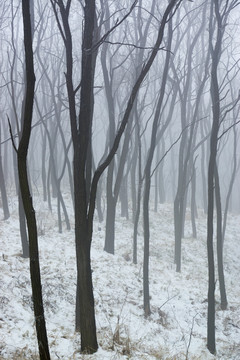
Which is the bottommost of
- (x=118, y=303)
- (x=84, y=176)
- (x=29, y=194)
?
(x=118, y=303)

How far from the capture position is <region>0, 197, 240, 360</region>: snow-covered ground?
5160 mm

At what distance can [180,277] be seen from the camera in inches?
423

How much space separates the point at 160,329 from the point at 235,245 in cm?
982

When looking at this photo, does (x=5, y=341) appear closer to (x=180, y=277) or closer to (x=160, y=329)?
(x=160, y=329)

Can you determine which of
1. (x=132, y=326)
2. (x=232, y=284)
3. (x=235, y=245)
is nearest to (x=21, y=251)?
(x=132, y=326)

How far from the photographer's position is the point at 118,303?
7738 mm

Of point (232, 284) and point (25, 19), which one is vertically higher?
point (25, 19)

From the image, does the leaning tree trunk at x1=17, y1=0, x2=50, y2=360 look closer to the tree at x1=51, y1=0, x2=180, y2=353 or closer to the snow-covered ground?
the tree at x1=51, y1=0, x2=180, y2=353

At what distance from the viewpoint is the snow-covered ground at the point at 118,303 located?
5.16 metres

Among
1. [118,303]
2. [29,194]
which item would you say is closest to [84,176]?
[29,194]

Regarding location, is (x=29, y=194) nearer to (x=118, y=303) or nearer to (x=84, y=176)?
(x=84, y=176)

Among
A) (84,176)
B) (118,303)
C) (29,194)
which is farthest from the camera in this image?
(118,303)

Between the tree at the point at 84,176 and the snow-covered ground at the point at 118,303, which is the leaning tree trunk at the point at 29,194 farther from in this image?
the snow-covered ground at the point at 118,303

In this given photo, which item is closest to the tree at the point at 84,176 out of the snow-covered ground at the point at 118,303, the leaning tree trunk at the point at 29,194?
the snow-covered ground at the point at 118,303
